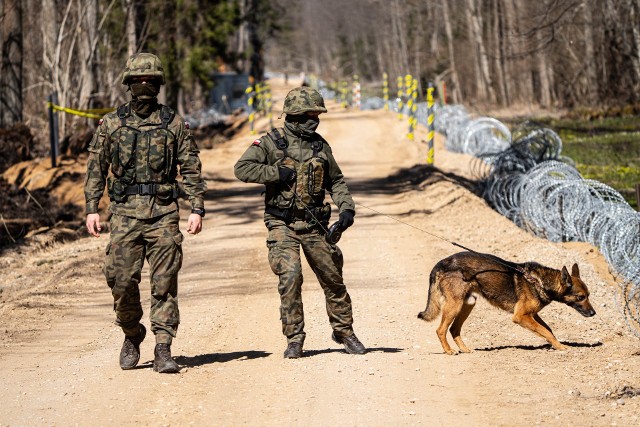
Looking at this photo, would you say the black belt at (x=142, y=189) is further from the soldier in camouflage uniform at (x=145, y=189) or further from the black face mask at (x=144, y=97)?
the black face mask at (x=144, y=97)

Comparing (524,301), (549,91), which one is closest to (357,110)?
(549,91)

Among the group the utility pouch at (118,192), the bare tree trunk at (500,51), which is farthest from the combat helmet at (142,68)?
the bare tree trunk at (500,51)

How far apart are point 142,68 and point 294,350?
243cm

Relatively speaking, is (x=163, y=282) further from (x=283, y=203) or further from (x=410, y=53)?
(x=410, y=53)

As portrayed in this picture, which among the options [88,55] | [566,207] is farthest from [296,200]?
[88,55]

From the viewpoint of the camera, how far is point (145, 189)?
738 cm

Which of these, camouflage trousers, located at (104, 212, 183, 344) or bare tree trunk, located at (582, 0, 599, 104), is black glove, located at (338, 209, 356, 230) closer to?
camouflage trousers, located at (104, 212, 183, 344)

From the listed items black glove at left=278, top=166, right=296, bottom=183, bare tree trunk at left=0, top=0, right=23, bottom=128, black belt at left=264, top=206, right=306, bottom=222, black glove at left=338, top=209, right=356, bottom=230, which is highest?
bare tree trunk at left=0, top=0, right=23, bottom=128

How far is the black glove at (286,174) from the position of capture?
24.9 ft

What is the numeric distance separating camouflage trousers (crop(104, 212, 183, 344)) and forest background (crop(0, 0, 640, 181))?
15908 millimetres

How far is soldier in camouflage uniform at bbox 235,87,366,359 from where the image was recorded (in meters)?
7.73

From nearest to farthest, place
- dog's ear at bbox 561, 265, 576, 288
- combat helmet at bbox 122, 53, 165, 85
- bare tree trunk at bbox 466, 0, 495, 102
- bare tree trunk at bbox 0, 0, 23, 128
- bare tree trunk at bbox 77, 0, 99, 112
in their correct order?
combat helmet at bbox 122, 53, 165, 85, dog's ear at bbox 561, 265, 576, 288, bare tree trunk at bbox 0, 0, 23, 128, bare tree trunk at bbox 77, 0, 99, 112, bare tree trunk at bbox 466, 0, 495, 102

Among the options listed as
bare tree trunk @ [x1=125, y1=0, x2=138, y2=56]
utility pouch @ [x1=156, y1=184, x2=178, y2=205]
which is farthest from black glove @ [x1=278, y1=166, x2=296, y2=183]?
bare tree trunk @ [x1=125, y1=0, x2=138, y2=56]

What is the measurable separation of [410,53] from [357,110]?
170 ft
